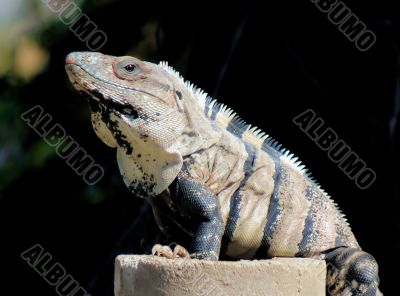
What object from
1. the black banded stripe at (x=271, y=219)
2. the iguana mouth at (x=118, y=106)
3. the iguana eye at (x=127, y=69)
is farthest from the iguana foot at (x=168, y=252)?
the iguana eye at (x=127, y=69)

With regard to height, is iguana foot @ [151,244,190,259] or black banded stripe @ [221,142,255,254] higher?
black banded stripe @ [221,142,255,254]

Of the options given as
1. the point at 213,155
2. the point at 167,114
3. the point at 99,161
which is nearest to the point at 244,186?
the point at 213,155

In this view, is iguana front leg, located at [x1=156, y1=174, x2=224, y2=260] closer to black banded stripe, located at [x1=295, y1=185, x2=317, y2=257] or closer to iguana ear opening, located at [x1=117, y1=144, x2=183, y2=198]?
iguana ear opening, located at [x1=117, y1=144, x2=183, y2=198]

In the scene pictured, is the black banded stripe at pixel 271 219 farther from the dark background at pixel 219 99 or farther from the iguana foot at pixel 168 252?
the dark background at pixel 219 99

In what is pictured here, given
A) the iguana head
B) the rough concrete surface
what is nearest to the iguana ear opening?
the iguana head

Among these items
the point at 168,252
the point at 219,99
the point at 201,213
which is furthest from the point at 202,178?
the point at 219,99

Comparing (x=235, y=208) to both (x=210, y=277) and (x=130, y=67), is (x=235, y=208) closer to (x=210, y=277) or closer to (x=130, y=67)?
(x=210, y=277)

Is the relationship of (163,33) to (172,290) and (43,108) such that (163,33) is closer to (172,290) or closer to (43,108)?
(43,108)
